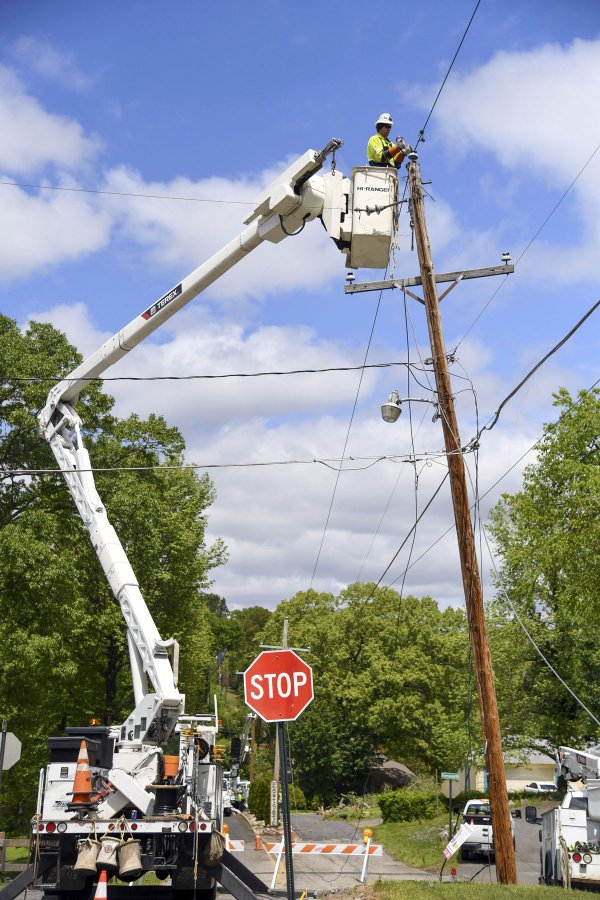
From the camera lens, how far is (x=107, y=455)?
90.2 feet

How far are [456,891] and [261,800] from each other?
91.8ft

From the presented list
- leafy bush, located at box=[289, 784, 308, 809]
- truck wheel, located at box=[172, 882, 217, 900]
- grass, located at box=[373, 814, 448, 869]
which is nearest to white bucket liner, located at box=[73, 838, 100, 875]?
truck wheel, located at box=[172, 882, 217, 900]

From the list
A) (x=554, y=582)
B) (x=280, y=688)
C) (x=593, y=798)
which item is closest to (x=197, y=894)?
(x=280, y=688)

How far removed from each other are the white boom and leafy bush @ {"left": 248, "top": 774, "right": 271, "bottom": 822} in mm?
25229

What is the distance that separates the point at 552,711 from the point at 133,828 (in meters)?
27.9

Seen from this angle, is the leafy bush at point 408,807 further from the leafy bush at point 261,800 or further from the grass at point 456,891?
the grass at point 456,891

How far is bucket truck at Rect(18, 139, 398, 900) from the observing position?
11.5 m

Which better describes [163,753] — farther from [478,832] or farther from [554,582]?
[554,582]

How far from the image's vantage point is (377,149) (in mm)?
12922

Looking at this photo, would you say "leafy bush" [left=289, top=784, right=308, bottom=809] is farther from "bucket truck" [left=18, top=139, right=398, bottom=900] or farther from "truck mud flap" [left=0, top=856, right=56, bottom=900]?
"truck mud flap" [left=0, top=856, right=56, bottom=900]

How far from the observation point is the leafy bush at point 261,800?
124 ft

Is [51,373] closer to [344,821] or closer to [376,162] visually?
[376,162]

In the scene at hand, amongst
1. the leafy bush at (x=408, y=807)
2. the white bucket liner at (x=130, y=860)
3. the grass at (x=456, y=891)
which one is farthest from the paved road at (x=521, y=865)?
the white bucket liner at (x=130, y=860)

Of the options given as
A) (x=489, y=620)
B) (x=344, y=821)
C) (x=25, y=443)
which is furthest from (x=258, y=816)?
(x=25, y=443)
